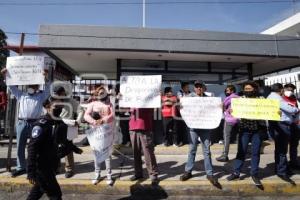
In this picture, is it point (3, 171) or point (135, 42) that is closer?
point (3, 171)

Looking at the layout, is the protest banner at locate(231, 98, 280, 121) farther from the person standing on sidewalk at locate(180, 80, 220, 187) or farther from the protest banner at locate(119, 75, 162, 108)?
the protest banner at locate(119, 75, 162, 108)

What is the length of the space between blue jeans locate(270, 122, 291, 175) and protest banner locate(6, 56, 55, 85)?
4679 millimetres

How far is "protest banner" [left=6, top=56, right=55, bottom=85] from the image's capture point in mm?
6023

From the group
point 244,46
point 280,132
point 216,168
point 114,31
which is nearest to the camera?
point 280,132

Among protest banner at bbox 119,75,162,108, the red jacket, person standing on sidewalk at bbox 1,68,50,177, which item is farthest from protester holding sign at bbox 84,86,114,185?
the red jacket

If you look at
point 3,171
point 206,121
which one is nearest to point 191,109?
point 206,121

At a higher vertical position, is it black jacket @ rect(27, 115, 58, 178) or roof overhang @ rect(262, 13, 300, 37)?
roof overhang @ rect(262, 13, 300, 37)

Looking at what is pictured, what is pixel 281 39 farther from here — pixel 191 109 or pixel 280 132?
pixel 191 109

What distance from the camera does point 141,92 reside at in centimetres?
607

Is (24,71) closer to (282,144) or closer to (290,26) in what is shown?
(282,144)

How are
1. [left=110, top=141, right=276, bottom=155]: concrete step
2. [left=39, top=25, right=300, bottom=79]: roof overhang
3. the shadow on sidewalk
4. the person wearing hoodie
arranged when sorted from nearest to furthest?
the shadow on sidewalk < the person wearing hoodie < [left=110, top=141, right=276, bottom=155]: concrete step < [left=39, top=25, right=300, bottom=79]: roof overhang

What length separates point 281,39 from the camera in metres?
10.7

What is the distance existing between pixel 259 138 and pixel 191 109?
134 centimetres

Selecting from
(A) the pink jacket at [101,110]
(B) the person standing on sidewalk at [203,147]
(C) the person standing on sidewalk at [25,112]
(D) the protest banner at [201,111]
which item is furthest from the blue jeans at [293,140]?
(C) the person standing on sidewalk at [25,112]
